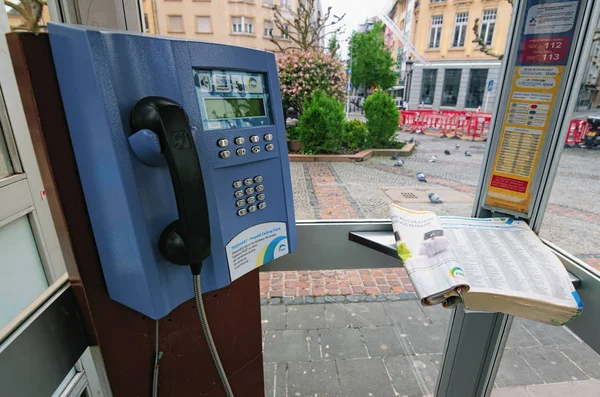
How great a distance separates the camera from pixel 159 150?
600 millimetres

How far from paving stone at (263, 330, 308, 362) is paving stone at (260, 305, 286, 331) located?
0.22 ft

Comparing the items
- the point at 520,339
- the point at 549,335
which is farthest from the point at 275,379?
the point at 549,335

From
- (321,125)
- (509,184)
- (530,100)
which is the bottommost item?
(321,125)

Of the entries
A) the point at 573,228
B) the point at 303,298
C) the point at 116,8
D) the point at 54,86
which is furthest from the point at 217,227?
the point at 573,228

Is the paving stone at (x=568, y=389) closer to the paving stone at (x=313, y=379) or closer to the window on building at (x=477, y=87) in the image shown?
the paving stone at (x=313, y=379)

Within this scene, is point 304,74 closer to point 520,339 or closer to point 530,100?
point 520,339

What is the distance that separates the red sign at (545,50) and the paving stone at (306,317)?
78.1 inches

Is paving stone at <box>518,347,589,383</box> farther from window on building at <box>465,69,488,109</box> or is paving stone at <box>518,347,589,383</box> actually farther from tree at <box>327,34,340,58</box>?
tree at <box>327,34,340,58</box>

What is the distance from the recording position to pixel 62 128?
0.62 meters

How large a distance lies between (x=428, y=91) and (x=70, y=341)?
7.27ft

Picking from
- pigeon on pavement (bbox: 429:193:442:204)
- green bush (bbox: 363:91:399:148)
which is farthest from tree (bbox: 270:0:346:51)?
pigeon on pavement (bbox: 429:193:442:204)

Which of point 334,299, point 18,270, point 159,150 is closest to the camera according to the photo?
point 159,150

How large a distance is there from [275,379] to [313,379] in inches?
8.6

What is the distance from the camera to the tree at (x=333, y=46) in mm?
8566
